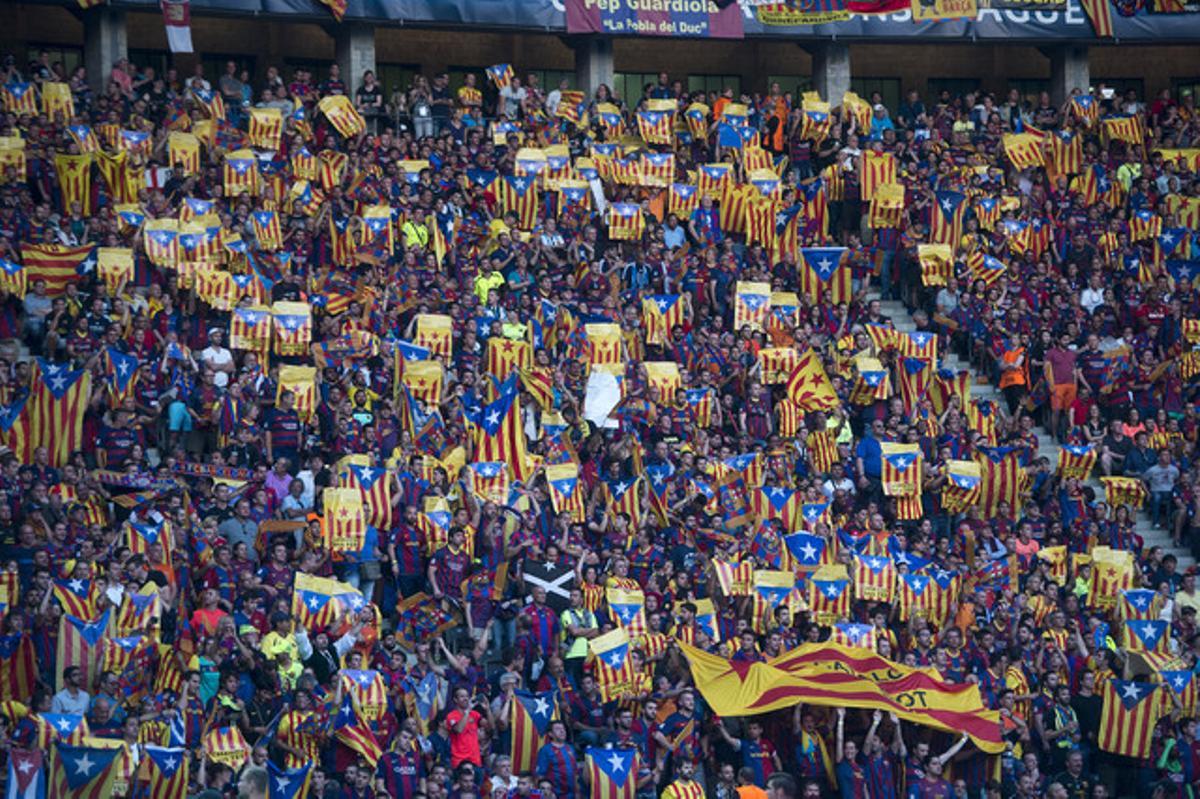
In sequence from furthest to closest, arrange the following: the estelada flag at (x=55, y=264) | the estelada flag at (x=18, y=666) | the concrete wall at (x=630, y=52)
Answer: the concrete wall at (x=630, y=52)
the estelada flag at (x=55, y=264)
the estelada flag at (x=18, y=666)

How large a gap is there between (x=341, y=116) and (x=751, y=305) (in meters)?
6.57

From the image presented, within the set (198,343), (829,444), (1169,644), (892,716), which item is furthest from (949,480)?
(198,343)

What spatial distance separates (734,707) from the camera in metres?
21.1

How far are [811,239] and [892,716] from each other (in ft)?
33.9

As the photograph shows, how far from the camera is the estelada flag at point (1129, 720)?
22156mm

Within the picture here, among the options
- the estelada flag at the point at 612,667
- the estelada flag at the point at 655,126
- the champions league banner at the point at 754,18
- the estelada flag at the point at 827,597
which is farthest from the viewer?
the champions league banner at the point at 754,18

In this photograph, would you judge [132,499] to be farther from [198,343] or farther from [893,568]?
[893,568]

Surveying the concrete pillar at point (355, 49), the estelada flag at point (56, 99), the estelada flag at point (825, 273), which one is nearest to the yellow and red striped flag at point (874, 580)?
the estelada flag at point (825, 273)

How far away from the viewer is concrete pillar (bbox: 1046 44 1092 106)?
3731cm

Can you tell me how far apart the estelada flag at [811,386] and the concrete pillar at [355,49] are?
1021cm

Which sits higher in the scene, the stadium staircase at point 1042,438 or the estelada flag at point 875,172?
the estelada flag at point 875,172

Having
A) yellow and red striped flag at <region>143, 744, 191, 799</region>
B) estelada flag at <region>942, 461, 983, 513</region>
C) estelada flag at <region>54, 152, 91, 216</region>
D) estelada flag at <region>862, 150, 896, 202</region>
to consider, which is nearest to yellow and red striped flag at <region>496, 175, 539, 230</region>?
estelada flag at <region>862, 150, 896, 202</region>

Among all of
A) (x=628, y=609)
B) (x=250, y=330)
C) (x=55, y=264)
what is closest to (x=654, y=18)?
(x=250, y=330)

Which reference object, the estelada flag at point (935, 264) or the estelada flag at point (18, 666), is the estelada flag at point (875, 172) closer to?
the estelada flag at point (935, 264)
